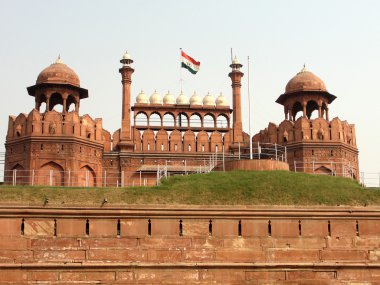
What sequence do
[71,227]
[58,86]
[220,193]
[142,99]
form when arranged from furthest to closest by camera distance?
[142,99] → [58,86] → [220,193] → [71,227]

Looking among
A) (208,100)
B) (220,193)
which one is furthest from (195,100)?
(220,193)

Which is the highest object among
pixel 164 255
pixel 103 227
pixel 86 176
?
pixel 86 176

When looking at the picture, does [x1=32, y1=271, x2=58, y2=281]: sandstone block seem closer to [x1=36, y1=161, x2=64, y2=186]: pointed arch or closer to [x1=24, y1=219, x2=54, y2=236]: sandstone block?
[x1=24, y1=219, x2=54, y2=236]: sandstone block

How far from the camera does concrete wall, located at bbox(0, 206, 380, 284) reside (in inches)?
608

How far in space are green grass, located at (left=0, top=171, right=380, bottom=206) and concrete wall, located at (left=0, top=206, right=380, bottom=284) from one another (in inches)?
21.8

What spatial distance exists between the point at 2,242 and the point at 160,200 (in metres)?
4.38

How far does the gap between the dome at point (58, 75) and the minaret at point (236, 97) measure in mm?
7208

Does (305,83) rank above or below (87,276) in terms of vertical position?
above

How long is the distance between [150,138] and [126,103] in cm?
210

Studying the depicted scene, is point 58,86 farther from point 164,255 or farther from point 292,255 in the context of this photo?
point 292,255

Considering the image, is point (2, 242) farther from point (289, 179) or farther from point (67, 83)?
point (67, 83)

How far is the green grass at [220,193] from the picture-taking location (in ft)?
54.6

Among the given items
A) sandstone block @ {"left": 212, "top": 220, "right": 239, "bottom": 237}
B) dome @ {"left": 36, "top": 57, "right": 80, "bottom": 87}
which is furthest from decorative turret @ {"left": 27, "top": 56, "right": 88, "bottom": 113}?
sandstone block @ {"left": 212, "top": 220, "right": 239, "bottom": 237}

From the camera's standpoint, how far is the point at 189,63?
92.3ft
